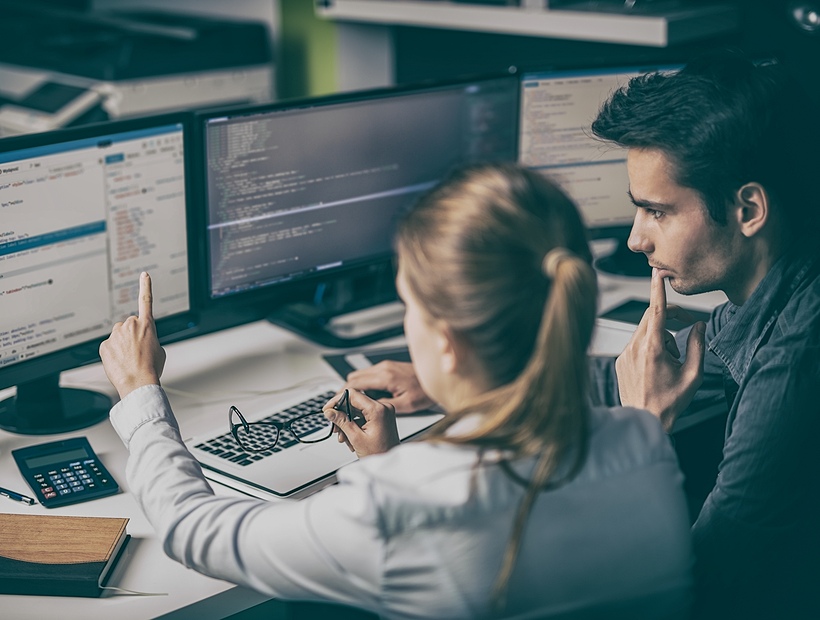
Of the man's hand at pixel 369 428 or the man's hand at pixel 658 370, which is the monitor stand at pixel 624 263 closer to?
the man's hand at pixel 658 370

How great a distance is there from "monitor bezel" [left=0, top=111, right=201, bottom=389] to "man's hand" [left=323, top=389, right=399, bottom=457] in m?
0.47

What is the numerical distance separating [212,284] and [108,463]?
398 mm

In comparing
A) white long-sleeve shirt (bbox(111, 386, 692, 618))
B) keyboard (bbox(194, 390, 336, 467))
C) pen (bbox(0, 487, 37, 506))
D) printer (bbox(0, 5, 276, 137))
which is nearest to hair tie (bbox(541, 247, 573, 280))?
white long-sleeve shirt (bbox(111, 386, 692, 618))

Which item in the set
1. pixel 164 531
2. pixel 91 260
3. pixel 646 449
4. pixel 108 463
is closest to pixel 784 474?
pixel 646 449

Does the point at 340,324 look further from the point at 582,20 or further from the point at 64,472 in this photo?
the point at 582,20

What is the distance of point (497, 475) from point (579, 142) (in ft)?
4.44

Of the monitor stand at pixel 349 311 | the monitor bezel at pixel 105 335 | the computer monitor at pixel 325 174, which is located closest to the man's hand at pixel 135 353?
the monitor bezel at pixel 105 335

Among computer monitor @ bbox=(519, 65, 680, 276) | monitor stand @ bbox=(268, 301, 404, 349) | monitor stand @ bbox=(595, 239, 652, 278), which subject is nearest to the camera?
monitor stand @ bbox=(268, 301, 404, 349)

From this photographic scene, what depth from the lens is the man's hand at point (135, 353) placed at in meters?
1.28

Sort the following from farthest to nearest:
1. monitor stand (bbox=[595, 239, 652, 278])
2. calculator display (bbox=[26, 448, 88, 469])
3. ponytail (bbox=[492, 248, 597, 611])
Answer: monitor stand (bbox=[595, 239, 652, 278]), calculator display (bbox=[26, 448, 88, 469]), ponytail (bbox=[492, 248, 597, 611])

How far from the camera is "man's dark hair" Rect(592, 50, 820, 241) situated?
4.72 ft

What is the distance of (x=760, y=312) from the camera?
4.75 ft

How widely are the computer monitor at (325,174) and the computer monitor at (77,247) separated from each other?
9 cm

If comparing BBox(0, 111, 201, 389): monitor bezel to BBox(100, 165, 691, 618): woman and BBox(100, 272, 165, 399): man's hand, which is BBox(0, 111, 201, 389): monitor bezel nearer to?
BBox(100, 272, 165, 399): man's hand
